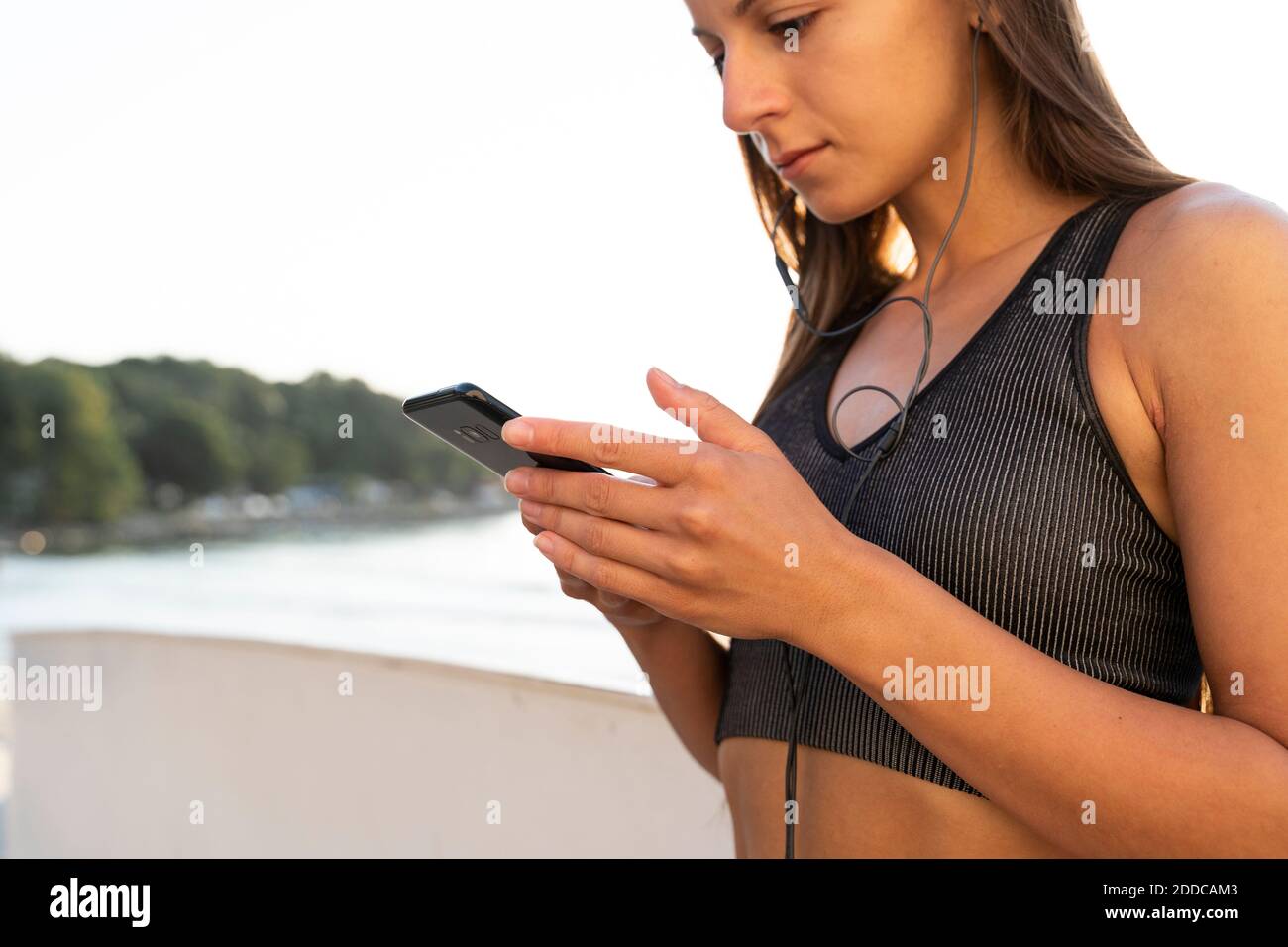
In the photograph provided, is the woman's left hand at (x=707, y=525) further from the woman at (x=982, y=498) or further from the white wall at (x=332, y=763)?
the white wall at (x=332, y=763)

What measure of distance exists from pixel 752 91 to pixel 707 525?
52cm

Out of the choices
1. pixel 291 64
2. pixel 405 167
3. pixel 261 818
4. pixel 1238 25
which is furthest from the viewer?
pixel 291 64

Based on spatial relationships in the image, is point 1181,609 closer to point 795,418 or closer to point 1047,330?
point 1047,330

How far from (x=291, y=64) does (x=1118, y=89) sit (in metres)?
18.8

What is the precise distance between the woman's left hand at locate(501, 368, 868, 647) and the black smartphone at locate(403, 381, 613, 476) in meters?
0.04

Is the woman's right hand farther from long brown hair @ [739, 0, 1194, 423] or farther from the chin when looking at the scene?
long brown hair @ [739, 0, 1194, 423]

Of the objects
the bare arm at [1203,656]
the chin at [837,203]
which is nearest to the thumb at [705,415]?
the bare arm at [1203,656]

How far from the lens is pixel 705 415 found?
711 millimetres

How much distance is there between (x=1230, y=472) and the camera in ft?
2.20

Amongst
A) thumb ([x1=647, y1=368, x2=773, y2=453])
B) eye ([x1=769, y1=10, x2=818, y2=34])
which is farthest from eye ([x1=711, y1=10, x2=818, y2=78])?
thumb ([x1=647, y1=368, x2=773, y2=453])

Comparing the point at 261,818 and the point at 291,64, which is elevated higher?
the point at 291,64

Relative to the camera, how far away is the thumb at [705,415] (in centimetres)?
71

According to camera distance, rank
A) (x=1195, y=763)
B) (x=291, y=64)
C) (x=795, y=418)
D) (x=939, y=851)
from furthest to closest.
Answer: (x=291, y=64) < (x=795, y=418) < (x=939, y=851) < (x=1195, y=763)
